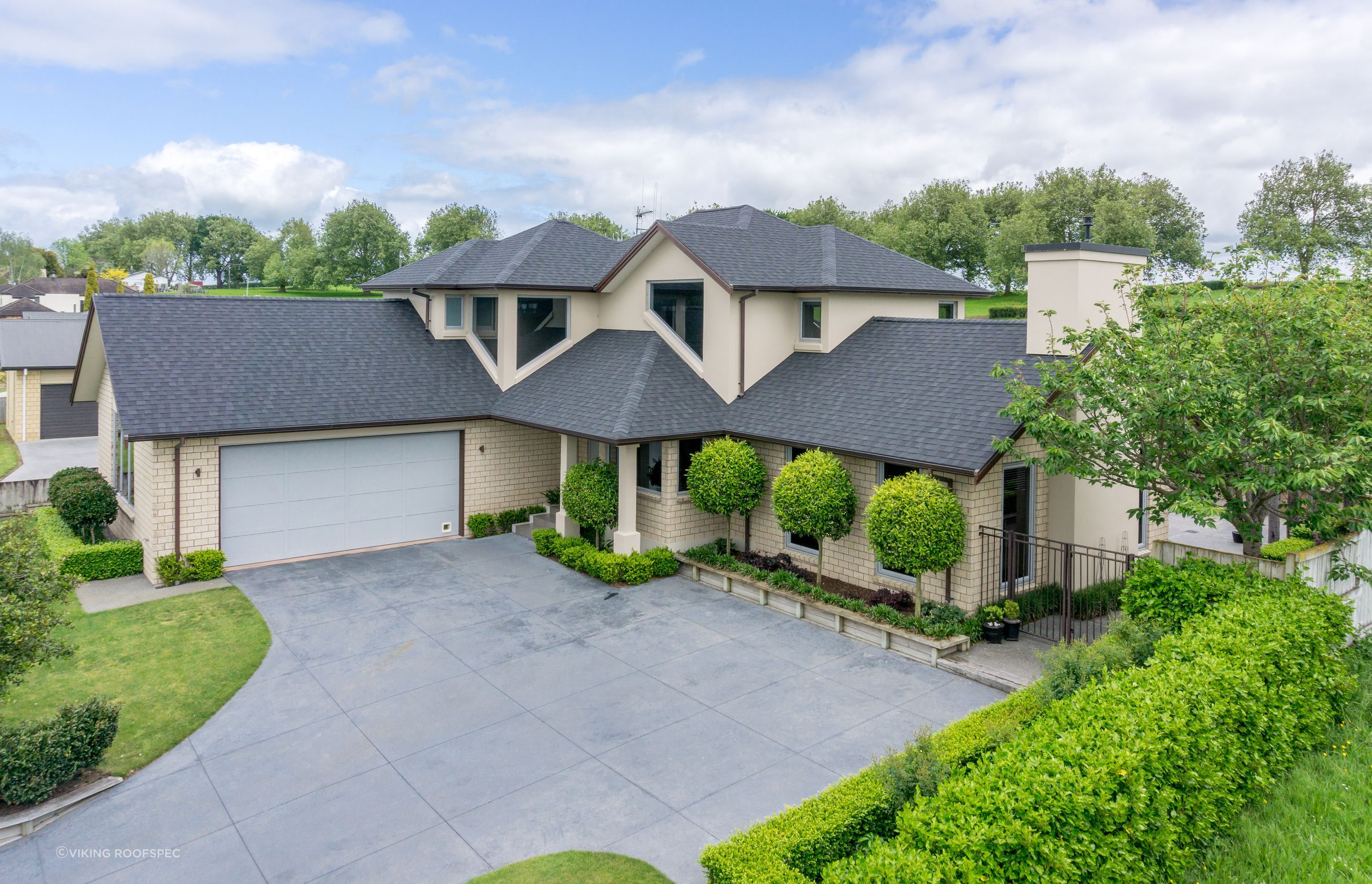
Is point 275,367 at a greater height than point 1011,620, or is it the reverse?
point 275,367

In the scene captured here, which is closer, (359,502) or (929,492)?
(929,492)

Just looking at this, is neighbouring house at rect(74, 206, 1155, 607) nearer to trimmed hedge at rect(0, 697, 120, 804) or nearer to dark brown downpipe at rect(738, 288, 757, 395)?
dark brown downpipe at rect(738, 288, 757, 395)

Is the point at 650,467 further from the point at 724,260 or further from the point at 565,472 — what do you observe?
the point at 724,260

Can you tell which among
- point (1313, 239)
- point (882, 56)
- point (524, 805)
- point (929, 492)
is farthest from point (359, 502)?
point (1313, 239)

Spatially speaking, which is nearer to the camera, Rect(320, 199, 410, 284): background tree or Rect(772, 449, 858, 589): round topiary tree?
Rect(772, 449, 858, 589): round topiary tree

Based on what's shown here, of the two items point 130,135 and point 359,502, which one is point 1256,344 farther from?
point 130,135

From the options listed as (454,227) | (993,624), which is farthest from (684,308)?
(454,227)

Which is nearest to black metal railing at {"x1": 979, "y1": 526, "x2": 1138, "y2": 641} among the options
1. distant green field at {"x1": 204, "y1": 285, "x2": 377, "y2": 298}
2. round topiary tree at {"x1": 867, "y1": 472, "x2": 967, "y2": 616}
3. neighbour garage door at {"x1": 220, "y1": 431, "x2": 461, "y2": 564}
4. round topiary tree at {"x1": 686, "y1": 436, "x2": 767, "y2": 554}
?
round topiary tree at {"x1": 867, "y1": 472, "x2": 967, "y2": 616}
